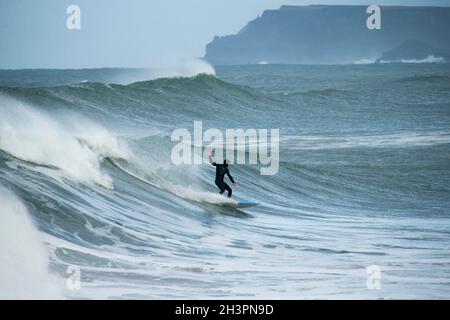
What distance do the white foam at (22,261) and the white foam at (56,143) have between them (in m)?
3.43

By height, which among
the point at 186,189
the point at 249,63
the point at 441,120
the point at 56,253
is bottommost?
the point at 56,253

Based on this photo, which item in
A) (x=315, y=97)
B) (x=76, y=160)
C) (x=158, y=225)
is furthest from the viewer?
(x=315, y=97)

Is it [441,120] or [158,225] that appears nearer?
[158,225]

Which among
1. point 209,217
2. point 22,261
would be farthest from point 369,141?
point 22,261

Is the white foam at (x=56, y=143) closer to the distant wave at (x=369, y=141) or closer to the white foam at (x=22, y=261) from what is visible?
the white foam at (x=22, y=261)

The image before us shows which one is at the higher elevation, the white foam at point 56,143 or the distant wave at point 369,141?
the distant wave at point 369,141

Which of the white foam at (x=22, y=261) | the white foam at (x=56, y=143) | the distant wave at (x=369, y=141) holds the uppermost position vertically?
the distant wave at (x=369, y=141)

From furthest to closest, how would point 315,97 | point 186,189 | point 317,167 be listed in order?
point 315,97
point 317,167
point 186,189

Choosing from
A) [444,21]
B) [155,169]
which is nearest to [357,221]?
[155,169]

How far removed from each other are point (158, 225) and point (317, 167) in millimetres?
10043

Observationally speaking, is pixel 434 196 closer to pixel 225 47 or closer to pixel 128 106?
pixel 128 106

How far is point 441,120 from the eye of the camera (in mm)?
33562

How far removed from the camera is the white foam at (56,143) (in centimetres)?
1441

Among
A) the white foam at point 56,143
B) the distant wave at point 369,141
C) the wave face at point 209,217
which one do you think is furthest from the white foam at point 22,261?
the distant wave at point 369,141
